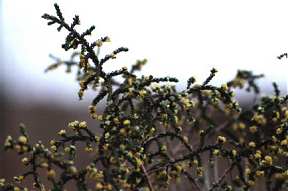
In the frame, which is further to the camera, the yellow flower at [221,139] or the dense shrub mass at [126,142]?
the yellow flower at [221,139]

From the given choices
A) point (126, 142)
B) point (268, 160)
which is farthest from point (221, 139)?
point (126, 142)

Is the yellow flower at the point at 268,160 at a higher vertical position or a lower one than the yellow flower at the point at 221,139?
lower

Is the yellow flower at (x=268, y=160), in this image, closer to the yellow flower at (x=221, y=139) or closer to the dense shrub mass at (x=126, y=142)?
the dense shrub mass at (x=126, y=142)

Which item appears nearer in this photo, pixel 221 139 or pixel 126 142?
pixel 126 142

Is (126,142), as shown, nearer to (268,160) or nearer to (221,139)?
(221,139)

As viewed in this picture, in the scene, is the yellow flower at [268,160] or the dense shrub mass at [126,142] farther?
the yellow flower at [268,160]

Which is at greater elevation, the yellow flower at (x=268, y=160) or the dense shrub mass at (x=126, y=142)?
the dense shrub mass at (x=126, y=142)

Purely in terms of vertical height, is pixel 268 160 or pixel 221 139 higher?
pixel 221 139

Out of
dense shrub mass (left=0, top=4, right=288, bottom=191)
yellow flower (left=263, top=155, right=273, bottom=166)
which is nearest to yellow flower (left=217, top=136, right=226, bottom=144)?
dense shrub mass (left=0, top=4, right=288, bottom=191)

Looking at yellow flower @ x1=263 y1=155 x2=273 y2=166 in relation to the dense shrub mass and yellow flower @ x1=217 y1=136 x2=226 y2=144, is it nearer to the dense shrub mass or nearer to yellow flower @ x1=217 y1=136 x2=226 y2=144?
the dense shrub mass

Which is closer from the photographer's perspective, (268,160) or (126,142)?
(126,142)

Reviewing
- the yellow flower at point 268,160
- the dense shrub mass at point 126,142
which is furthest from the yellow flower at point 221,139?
the yellow flower at point 268,160

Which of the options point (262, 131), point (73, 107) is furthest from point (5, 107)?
point (262, 131)
